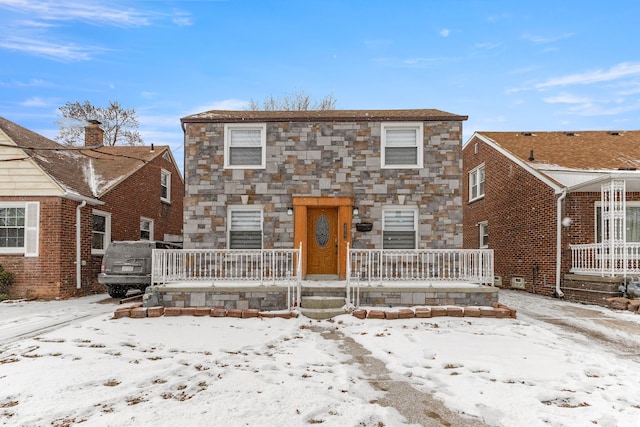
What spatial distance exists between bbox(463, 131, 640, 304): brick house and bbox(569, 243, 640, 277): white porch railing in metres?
0.03

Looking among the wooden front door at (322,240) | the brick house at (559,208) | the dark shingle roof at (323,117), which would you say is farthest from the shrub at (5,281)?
the brick house at (559,208)

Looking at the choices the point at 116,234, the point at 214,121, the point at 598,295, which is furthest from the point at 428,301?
the point at 116,234

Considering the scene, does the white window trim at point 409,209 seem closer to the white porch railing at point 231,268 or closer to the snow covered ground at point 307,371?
the white porch railing at point 231,268

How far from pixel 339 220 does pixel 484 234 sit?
9.82 meters

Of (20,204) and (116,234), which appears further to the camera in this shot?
(116,234)

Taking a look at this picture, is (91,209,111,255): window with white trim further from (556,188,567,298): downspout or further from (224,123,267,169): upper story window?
(556,188,567,298): downspout

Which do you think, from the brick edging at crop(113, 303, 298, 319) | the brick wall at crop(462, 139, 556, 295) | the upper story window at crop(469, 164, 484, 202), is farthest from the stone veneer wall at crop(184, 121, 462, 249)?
the upper story window at crop(469, 164, 484, 202)

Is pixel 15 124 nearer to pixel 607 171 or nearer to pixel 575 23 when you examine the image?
pixel 575 23

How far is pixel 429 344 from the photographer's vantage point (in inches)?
249

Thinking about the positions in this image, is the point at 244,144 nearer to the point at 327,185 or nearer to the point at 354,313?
the point at 327,185

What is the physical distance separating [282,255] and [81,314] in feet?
16.0

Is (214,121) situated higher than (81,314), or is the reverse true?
(214,121)

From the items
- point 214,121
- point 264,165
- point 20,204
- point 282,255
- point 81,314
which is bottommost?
point 81,314

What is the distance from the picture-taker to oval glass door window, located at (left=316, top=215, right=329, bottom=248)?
1141 centimetres
